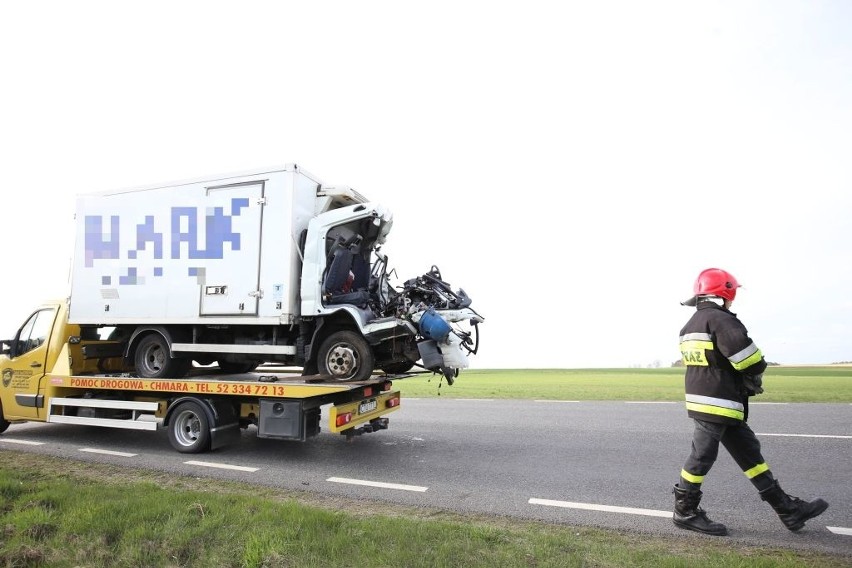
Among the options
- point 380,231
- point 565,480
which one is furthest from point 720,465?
point 380,231

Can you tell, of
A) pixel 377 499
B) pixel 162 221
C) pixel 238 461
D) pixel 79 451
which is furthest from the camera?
pixel 162 221

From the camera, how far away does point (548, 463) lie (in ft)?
20.3

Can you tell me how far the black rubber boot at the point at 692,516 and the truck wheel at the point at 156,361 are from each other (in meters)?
6.84

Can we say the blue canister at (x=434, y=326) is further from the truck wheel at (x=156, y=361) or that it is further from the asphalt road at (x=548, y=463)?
the truck wheel at (x=156, y=361)

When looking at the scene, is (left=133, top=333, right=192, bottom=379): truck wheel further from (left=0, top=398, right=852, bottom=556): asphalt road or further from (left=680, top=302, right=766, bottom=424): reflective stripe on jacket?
(left=680, top=302, right=766, bottom=424): reflective stripe on jacket

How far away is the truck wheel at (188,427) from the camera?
684cm

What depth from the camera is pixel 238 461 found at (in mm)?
6527

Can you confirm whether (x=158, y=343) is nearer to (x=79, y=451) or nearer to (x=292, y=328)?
(x=79, y=451)

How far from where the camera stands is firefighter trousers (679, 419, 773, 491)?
13.7 feet

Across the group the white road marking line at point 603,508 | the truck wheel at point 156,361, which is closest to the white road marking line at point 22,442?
the truck wheel at point 156,361

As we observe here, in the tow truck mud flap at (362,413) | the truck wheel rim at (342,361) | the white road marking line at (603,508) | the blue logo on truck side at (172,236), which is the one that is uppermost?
the blue logo on truck side at (172,236)

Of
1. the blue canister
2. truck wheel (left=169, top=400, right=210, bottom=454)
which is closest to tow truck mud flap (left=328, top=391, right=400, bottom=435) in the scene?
the blue canister

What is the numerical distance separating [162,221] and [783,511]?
8.07 meters

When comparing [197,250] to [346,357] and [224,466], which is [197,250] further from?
[224,466]
